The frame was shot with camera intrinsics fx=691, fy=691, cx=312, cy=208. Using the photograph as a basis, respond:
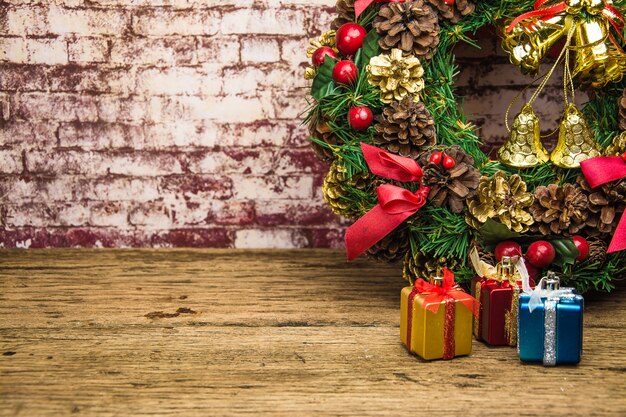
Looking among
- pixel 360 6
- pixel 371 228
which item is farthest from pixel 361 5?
pixel 371 228

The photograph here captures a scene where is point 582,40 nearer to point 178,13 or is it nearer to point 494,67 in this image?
point 494,67

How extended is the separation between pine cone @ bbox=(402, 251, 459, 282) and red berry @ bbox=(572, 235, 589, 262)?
224mm

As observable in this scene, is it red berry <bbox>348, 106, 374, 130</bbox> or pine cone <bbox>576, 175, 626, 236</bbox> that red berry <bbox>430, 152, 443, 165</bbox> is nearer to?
red berry <bbox>348, 106, 374, 130</bbox>

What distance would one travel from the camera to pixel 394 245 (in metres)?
1.38

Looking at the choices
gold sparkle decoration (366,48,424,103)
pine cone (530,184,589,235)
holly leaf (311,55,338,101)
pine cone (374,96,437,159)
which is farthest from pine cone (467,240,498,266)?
holly leaf (311,55,338,101)

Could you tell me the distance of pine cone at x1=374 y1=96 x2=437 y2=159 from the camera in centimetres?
133

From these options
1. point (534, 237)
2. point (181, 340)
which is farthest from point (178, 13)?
point (534, 237)

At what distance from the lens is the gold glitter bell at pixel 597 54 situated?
51.8 inches

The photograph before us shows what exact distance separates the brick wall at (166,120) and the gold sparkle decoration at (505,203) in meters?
0.58

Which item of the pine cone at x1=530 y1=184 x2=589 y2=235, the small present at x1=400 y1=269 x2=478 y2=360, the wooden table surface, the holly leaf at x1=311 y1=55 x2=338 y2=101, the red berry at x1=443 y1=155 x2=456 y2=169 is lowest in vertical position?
the wooden table surface

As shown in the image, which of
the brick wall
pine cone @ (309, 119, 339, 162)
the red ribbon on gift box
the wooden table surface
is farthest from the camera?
the brick wall

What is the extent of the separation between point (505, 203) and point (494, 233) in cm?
6

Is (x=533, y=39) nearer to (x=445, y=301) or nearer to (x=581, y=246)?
(x=581, y=246)

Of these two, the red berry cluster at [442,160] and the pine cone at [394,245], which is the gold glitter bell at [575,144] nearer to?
the red berry cluster at [442,160]
